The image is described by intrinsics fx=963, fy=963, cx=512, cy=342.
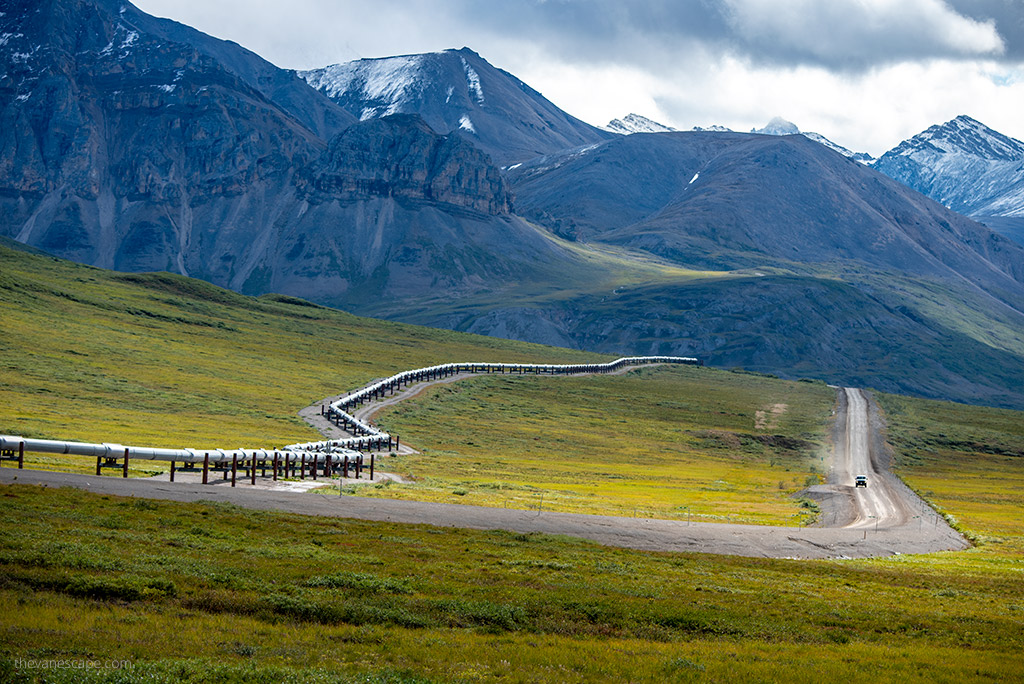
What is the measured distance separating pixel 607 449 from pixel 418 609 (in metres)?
92.9

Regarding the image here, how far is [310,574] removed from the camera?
29359 mm

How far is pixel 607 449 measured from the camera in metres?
119

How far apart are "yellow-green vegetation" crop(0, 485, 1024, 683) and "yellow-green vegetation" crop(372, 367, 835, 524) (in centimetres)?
2012

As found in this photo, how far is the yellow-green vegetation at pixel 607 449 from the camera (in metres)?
65.8

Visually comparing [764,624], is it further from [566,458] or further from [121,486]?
[566,458]

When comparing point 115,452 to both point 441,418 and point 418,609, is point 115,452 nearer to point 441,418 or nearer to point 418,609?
point 418,609

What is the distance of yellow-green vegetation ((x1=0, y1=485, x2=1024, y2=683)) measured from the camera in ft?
73.6

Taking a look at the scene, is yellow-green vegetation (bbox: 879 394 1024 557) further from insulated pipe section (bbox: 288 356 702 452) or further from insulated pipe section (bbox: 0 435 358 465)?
insulated pipe section (bbox: 288 356 702 452)

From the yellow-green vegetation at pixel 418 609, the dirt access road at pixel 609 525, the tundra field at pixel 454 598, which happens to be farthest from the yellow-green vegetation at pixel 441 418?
the yellow-green vegetation at pixel 418 609

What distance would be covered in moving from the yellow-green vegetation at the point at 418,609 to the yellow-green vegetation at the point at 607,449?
20120mm

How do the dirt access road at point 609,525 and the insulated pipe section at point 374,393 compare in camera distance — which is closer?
the dirt access road at point 609,525

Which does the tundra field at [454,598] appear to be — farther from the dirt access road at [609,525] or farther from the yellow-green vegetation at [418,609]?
the dirt access road at [609,525]

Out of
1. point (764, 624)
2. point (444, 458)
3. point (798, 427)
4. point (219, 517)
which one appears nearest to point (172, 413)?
point (444, 458)

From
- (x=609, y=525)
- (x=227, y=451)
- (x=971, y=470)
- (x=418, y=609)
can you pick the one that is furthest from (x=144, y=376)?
(x=971, y=470)
